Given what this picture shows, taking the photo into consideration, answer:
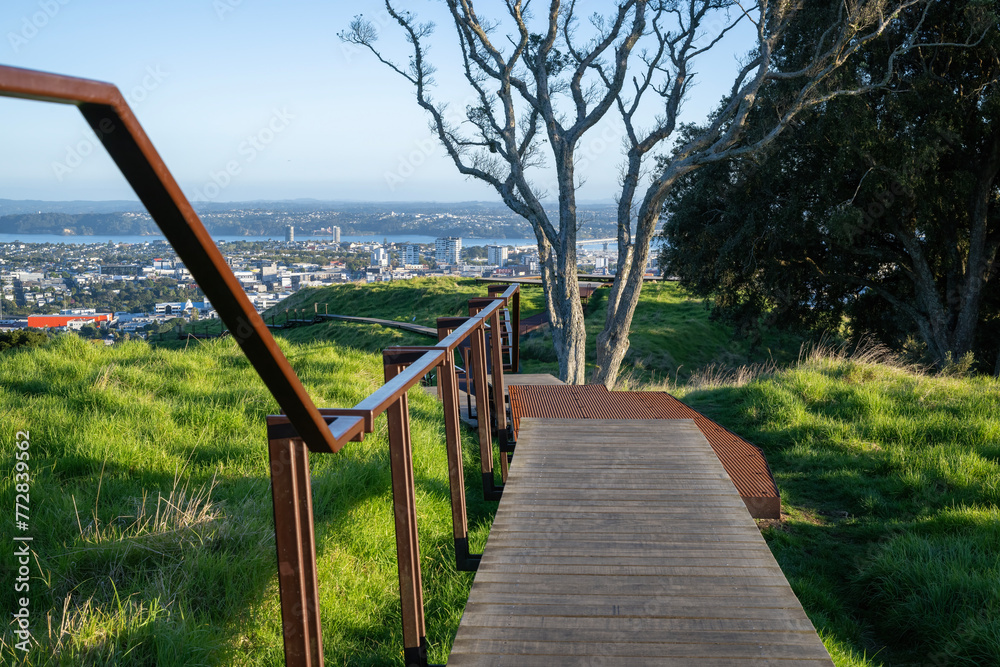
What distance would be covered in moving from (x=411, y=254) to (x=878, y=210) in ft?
135

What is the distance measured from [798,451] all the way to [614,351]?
7.29 m

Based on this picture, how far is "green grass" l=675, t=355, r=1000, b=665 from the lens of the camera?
11.0 ft

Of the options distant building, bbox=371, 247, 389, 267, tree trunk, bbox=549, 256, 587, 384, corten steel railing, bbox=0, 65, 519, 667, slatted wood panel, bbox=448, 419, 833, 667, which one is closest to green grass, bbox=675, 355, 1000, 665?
slatted wood panel, bbox=448, 419, 833, 667

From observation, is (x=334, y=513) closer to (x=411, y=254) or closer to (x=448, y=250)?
(x=411, y=254)

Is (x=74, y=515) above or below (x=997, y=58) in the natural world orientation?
→ below

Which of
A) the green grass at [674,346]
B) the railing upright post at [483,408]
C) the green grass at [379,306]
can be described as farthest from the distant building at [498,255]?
the railing upright post at [483,408]

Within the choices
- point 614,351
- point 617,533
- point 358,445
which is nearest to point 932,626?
point 617,533

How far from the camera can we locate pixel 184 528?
301 cm

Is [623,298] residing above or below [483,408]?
below

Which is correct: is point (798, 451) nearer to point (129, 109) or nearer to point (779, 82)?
point (129, 109)

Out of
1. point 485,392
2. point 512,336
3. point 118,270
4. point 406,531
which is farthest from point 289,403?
point 118,270

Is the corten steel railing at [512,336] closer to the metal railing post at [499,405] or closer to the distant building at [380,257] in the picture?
the metal railing post at [499,405]

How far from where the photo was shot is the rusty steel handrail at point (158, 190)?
2.32ft

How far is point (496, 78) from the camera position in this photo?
13992mm
